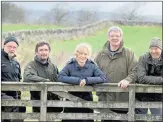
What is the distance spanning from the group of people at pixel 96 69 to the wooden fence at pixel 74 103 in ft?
0.30

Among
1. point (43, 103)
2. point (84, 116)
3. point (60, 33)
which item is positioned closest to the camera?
point (43, 103)

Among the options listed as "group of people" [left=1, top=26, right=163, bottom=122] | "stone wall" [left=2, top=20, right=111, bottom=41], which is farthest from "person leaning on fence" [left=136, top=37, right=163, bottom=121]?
"stone wall" [left=2, top=20, right=111, bottom=41]

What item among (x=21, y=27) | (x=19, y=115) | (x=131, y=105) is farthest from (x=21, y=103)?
(x=21, y=27)

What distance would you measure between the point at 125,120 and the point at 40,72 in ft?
4.79

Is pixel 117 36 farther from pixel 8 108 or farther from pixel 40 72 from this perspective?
pixel 8 108

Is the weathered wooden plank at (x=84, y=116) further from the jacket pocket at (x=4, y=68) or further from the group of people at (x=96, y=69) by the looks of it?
the jacket pocket at (x=4, y=68)

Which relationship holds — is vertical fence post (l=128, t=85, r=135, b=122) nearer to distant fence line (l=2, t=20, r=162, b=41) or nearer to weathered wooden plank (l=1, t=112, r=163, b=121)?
weathered wooden plank (l=1, t=112, r=163, b=121)

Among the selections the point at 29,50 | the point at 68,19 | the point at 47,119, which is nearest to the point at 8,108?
the point at 47,119

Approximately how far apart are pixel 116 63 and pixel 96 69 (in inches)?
14.8

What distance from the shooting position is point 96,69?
5.03 m

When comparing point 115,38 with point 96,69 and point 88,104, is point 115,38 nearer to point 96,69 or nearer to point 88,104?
point 96,69

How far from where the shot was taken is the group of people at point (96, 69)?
4984 millimetres

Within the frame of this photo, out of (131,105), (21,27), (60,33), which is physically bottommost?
(131,105)

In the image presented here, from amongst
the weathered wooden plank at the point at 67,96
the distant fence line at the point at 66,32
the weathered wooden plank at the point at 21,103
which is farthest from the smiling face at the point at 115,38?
the distant fence line at the point at 66,32
